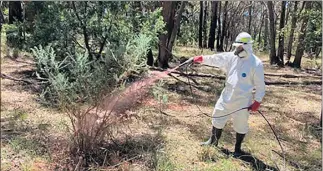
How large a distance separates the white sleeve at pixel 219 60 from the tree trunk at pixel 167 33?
184 inches

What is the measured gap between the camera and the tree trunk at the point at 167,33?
9.49 m

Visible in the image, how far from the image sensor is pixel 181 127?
18.6 feet

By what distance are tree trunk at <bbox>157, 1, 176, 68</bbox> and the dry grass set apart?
2369 millimetres

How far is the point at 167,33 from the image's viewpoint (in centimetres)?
966

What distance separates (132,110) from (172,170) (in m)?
0.76

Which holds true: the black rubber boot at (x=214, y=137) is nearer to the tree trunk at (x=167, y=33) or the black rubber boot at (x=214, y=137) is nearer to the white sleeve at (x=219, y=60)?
the white sleeve at (x=219, y=60)

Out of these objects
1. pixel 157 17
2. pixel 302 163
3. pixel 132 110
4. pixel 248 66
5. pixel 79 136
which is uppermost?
pixel 157 17

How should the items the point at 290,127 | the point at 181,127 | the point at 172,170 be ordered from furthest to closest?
the point at 290,127, the point at 181,127, the point at 172,170

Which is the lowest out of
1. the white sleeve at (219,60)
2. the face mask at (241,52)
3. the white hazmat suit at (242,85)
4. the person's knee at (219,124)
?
the person's knee at (219,124)

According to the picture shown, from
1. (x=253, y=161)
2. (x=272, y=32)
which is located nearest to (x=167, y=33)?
(x=253, y=161)

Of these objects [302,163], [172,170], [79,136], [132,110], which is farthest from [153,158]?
[302,163]

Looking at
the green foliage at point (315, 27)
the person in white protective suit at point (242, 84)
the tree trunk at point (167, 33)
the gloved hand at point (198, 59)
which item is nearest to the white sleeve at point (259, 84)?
the person in white protective suit at point (242, 84)

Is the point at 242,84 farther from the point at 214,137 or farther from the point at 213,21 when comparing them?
the point at 213,21

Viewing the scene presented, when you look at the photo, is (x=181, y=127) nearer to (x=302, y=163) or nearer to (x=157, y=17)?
(x=302, y=163)
